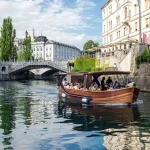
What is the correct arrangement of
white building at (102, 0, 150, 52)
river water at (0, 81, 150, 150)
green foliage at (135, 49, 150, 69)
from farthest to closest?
white building at (102, 0, 150, 52)
green foliage at (135, 49, 150, 69)
river water at (0, 81, 150, 150)

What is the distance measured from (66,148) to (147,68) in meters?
23.4

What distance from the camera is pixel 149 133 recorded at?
13.3 m

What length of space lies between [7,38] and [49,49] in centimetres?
7072

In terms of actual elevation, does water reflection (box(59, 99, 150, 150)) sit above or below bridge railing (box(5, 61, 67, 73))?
below

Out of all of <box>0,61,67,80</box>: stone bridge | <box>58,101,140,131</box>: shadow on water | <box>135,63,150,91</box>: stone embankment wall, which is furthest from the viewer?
<box>0,61,67,80</box>: stone bridge

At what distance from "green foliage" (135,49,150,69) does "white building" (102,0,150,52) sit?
24.5 ft

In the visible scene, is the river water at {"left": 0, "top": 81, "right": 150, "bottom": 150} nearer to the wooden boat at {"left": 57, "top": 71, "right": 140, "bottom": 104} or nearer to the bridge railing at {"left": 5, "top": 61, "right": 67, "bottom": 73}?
the wooden boat at {"left": 57, "top": 71, "right": 140, "bottom": 104}

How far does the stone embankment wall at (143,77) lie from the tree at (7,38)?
47.6m

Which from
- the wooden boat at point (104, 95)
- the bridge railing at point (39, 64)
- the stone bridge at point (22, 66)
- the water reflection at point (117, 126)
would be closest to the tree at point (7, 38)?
the stone bridge at point (22, 66)

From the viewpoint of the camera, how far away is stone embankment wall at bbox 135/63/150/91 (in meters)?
32.4

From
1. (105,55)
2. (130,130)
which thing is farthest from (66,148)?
(105,55)

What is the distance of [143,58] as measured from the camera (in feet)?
112

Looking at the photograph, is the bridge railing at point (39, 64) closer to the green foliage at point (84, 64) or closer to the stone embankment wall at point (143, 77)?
the green foliage at point (84, 64)

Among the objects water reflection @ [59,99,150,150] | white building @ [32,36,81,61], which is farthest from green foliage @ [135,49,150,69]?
white building @ [32,36,81,61]
